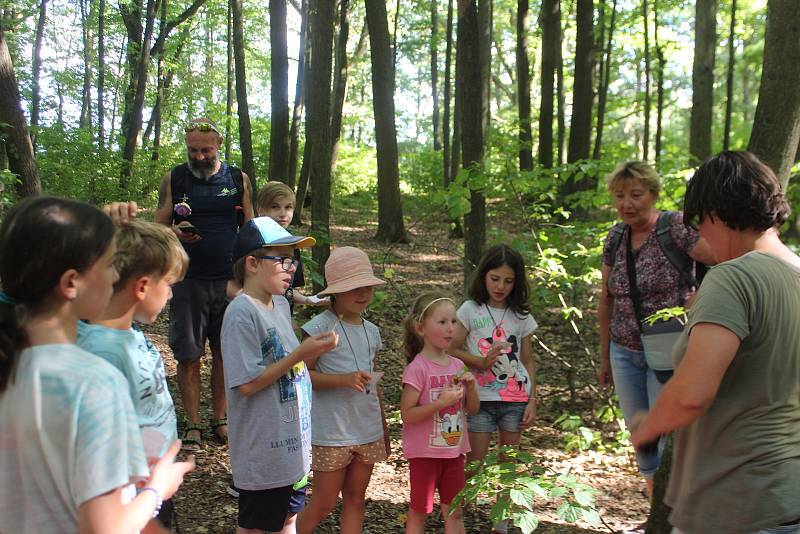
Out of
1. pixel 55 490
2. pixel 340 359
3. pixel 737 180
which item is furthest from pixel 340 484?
pixel 737 180

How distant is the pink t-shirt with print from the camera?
3.47m

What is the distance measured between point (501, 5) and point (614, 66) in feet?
37.9

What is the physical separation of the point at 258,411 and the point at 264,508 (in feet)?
1.40

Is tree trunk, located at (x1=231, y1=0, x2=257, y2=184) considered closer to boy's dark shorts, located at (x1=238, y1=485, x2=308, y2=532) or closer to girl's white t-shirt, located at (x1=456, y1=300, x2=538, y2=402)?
girl's white t-shirt, located at (x1=456, y1=300, x2=538, y2=402)

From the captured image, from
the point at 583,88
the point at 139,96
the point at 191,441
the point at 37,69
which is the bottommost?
the point at 191,441

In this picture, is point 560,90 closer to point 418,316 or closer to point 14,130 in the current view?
point 14,130

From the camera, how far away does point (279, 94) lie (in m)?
10.3

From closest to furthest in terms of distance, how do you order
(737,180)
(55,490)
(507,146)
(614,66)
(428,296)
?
(55,490)
(737,180)
(428,296)
(507,146)
(614,66)

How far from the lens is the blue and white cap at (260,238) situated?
2910mm

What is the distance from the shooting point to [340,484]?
3316 mm

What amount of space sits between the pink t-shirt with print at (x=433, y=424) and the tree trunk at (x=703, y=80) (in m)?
10.2

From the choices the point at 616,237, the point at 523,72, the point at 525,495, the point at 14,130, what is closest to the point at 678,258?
the point at 616,237

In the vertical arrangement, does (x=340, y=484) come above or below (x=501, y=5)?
below

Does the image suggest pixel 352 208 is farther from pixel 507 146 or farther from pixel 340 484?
pixel 340 484
